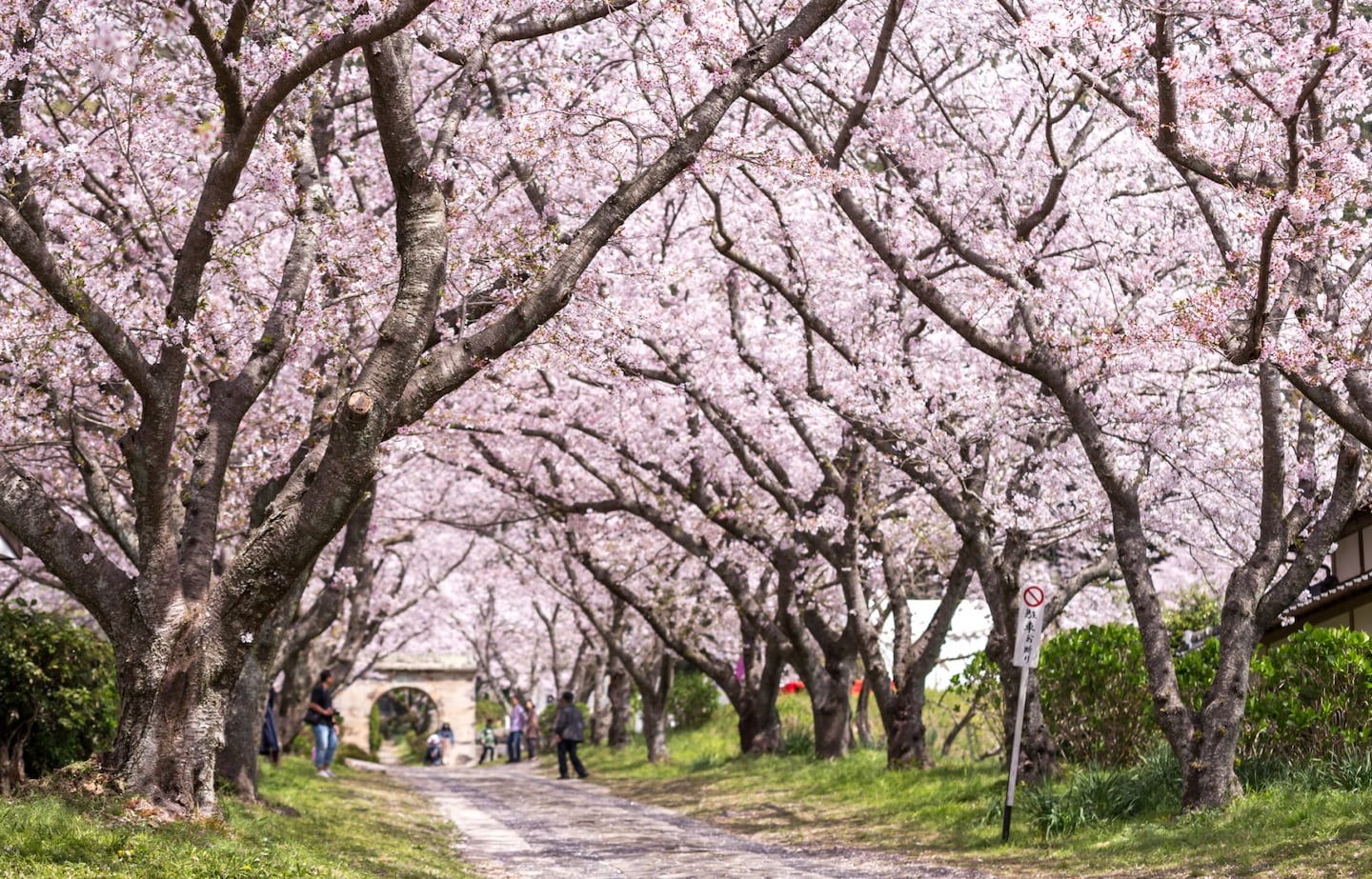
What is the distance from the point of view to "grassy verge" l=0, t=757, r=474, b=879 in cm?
730

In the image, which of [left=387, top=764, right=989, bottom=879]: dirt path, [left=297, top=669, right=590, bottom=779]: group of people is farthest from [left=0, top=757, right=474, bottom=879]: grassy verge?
[left=297, top=669, right=590, bottom=779]: group of people

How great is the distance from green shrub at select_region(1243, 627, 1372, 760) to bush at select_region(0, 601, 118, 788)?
10459 millimetres

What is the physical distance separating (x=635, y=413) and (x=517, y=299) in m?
9.91

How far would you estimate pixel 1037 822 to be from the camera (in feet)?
41.9

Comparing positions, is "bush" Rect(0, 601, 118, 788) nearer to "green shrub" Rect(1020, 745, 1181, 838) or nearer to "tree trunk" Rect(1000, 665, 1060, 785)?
"green shrub" Rect(1020, 745, 1181, 838)

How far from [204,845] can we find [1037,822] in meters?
7.70

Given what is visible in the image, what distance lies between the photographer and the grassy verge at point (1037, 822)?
32.8 ft

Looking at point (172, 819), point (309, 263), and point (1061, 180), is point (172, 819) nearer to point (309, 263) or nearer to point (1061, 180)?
point (309, 263)

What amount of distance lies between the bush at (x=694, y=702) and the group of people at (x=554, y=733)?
2.35 metres

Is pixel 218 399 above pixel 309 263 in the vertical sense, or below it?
below

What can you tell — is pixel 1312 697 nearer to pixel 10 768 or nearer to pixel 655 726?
pixel 10 768

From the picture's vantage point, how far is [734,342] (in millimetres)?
17969

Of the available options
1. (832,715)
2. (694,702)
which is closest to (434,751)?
(694,702)

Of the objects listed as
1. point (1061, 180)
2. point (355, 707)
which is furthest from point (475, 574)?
point (1061, 180)
